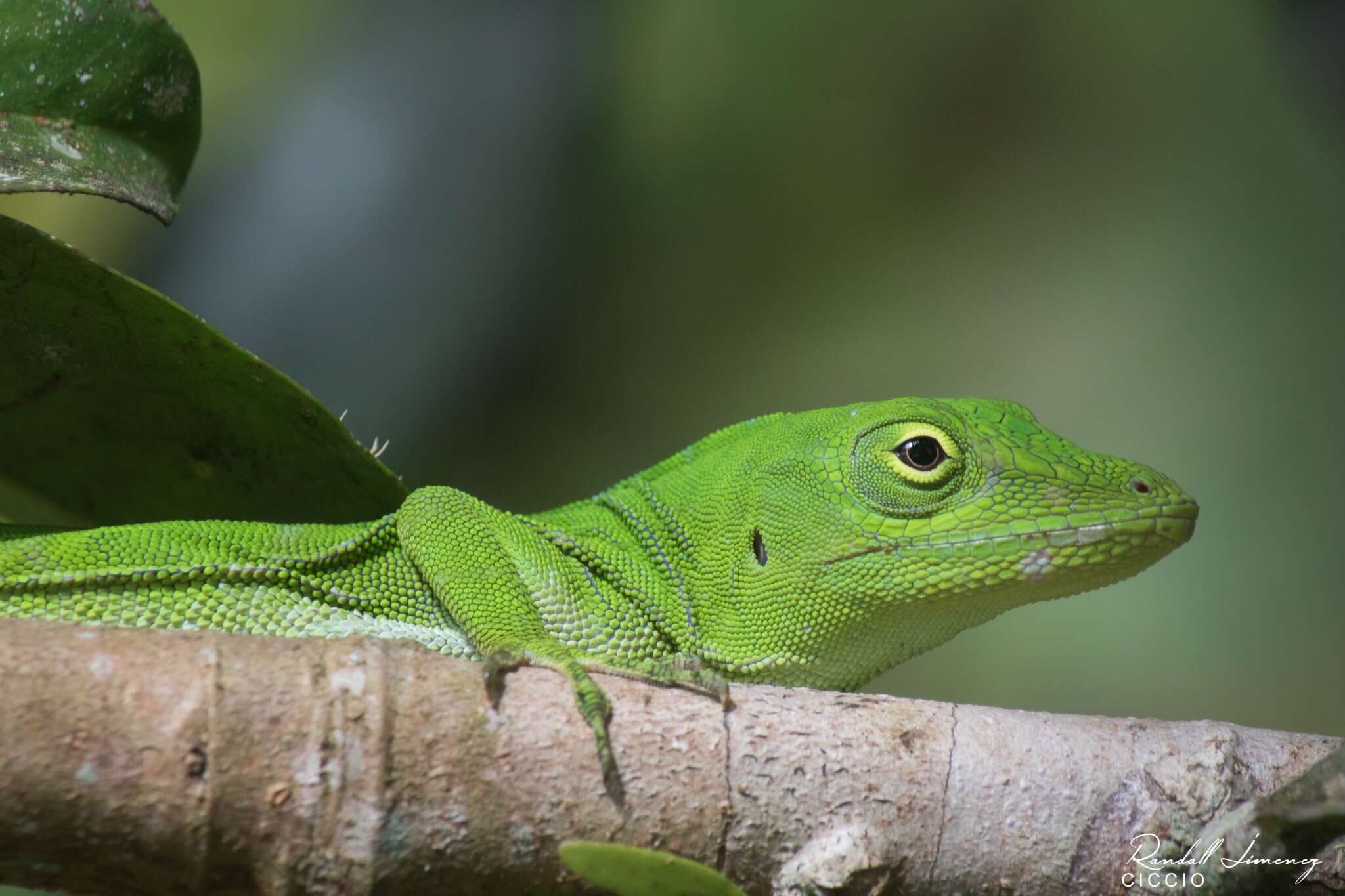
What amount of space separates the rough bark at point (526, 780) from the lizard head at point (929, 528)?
1.83 feet

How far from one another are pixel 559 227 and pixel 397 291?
975mm

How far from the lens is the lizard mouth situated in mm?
2436

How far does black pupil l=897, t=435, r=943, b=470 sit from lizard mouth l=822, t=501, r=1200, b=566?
19cm

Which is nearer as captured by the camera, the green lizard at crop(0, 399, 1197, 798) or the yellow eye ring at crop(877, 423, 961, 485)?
the green lizard at crop(0, 399, 1197, 798)

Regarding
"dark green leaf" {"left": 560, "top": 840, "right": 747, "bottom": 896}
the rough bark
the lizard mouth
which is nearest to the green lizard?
the lizard mouth

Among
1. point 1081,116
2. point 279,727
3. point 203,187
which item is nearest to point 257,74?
point 203,187

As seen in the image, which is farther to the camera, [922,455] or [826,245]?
[826,245]

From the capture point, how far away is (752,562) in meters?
2.74

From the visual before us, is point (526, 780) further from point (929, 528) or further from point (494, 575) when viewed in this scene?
point (929, 528)

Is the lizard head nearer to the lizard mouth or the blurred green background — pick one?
the lizard mouth

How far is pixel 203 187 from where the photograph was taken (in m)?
5.42

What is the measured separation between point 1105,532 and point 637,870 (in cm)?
150

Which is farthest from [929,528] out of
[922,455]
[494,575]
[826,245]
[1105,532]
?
[826,245]
